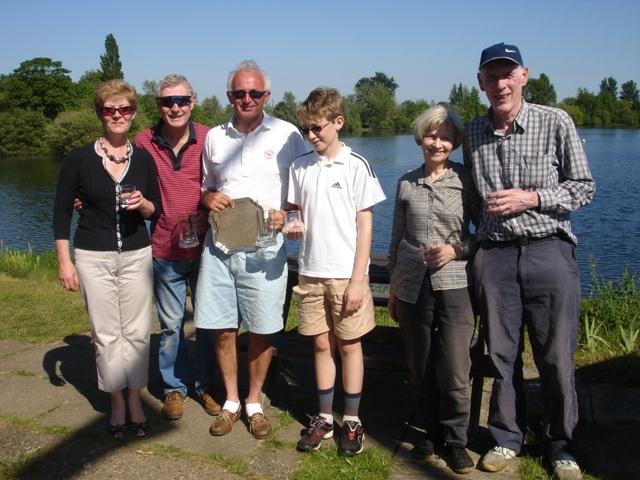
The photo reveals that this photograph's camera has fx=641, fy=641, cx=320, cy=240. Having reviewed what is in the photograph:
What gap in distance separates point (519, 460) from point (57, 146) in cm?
5460

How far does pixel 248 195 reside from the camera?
3654 mm

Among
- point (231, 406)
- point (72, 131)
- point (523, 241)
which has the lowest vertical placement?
point (231, 406)

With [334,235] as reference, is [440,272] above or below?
below

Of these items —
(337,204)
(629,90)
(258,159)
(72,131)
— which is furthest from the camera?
(629,90)

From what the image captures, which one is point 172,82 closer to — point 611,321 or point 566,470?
point 566,470

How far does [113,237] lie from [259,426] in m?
1.38

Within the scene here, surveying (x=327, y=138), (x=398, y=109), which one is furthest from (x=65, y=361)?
(x=398, y=109)

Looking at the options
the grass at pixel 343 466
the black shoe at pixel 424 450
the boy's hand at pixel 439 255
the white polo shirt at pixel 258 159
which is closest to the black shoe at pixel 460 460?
the black shoe at pixel 424 450

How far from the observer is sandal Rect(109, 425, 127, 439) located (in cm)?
377

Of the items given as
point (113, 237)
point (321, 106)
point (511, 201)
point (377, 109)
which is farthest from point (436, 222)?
point (377, 109)

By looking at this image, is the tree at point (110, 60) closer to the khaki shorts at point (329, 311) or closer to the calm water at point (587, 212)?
the calm water at point (587, 212)

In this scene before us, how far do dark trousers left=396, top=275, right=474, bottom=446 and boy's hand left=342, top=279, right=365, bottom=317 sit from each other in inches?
9.2

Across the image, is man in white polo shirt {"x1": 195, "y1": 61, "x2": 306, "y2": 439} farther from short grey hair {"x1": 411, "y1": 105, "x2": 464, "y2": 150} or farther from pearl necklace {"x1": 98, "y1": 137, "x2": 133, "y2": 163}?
short grey hair {"x1": 411, "y1": 105, "x2": 464, "y2": 150}

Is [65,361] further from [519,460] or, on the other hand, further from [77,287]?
[519,460]
